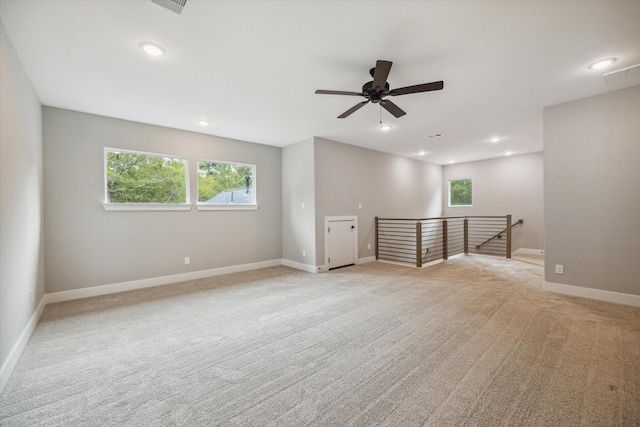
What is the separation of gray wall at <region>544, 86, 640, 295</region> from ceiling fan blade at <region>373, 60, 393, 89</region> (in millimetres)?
3055

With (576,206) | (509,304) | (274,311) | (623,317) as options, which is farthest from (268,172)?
(623,317)

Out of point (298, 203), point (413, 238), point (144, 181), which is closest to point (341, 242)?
point (298, 203)

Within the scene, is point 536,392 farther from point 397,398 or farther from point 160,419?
point 160,419

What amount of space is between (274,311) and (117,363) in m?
1.57

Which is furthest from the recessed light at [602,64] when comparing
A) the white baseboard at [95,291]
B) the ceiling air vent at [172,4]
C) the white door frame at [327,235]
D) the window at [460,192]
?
the window at [460,192]

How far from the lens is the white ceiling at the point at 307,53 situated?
2.02 m

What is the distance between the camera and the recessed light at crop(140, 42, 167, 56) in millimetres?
2398

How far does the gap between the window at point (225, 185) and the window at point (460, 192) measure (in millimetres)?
6943

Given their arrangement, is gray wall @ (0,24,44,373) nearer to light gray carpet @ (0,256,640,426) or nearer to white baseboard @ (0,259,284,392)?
white baseboard @ (0,259,284,392)

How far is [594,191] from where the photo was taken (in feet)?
11.6

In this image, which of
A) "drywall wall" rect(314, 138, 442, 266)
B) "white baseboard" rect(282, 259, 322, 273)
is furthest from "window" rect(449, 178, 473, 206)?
"white baseboard" rect(282, 259, 322, 273)

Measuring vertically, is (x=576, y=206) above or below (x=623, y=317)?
above

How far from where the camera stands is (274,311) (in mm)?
3309

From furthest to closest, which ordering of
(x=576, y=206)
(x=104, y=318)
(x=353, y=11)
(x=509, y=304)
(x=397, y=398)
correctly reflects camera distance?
(x=576, y=206)
(x=509, y=304)
(x=104, y=318)
(x=353, y=11)
(x=397, y=398)
